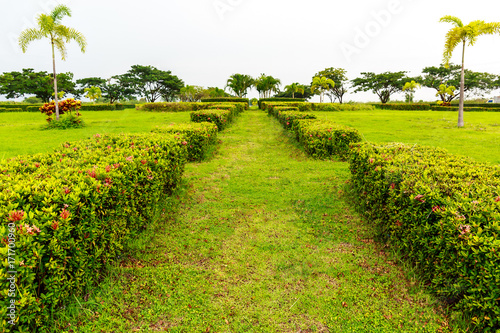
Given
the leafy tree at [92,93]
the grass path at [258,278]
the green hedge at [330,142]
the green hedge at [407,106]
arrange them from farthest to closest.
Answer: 1. the leafy tree at [92,93]
2. the green hedge at [407,106]
3. the green hedge at [330,142]
4. the grass path at [258,278]

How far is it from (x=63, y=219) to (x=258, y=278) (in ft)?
6.11

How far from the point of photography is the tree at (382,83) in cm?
5197

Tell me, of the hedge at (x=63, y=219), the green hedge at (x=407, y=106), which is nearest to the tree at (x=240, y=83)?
the green hedge at (x=407, y=106)

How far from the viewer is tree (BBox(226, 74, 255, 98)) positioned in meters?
42.1

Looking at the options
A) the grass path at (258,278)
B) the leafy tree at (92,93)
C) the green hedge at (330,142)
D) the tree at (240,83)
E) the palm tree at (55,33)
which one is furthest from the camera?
the leafy tree at (92,93)

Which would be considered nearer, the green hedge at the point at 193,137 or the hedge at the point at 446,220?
the hedge at the point at 446,220

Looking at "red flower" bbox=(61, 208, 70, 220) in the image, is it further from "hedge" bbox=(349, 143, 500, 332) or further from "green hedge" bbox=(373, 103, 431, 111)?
"green hedge" bbox=(373, 103, 431, 111)

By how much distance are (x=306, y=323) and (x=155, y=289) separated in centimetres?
147

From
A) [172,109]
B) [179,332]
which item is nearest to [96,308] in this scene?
[179,332]

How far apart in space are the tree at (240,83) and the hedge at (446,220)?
132ft

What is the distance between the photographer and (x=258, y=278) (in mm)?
2898

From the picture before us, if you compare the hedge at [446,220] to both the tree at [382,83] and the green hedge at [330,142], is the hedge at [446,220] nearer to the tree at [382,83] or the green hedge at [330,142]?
the green hedge at [330,142]

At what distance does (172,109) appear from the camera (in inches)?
1057

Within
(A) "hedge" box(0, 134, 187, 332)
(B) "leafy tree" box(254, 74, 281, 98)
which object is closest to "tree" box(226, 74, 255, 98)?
(B) "leafy tree" box(254, 74, 281, 98)
